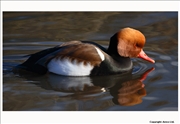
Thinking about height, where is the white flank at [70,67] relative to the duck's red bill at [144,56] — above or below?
below

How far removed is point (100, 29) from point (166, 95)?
351 cm

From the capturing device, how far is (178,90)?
655 centimetres

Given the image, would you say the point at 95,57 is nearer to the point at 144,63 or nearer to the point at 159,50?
the point at 144,63

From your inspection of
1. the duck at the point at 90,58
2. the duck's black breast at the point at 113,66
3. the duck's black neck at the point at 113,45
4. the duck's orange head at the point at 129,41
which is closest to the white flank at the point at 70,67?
the duck at the point at 90,58

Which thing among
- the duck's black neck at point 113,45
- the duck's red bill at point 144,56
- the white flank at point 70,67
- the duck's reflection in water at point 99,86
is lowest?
the duck's reflection in water at point 99,86

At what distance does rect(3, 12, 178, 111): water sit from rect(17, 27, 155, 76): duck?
0.38 feet

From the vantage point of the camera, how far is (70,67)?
7.13 metres

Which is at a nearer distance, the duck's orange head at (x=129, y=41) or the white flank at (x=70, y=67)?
the white flank at (x=70, y=67)

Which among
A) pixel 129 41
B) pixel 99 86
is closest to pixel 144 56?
pixel 129 41

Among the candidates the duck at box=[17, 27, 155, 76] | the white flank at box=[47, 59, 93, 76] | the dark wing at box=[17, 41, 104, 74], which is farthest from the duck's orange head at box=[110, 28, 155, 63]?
the white flank at box=[47, 59, 93, 76]

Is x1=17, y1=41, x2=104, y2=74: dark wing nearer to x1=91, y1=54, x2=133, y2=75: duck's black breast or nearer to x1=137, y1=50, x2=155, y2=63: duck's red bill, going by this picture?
x1=91, y1=54, x2=133, y2=75: duck's black breast

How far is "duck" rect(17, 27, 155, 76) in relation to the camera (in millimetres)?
7078

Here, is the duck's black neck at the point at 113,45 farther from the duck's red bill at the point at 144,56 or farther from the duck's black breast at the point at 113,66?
the duck's red bill at the point at 144,56

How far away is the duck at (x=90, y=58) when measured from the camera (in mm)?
7078
